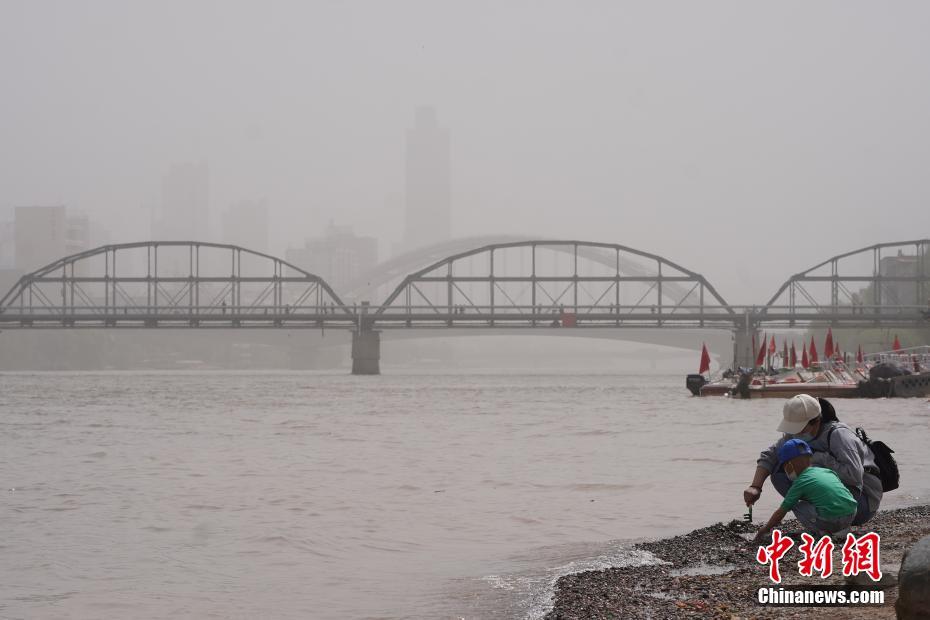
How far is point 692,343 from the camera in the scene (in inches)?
6235

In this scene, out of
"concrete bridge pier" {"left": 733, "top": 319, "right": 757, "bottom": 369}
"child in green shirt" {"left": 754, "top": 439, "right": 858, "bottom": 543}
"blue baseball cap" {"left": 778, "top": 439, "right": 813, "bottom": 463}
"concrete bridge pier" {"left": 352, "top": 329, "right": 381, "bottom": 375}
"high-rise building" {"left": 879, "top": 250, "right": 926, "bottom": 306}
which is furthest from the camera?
"high-rise building" {"left": 879, "top": 250, "right": 926, "bottom": 306}

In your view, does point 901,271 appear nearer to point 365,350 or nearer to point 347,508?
point 365,350

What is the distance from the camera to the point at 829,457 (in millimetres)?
10688

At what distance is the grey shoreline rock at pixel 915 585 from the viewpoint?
8.45 meters

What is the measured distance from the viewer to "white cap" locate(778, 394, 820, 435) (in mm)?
10633

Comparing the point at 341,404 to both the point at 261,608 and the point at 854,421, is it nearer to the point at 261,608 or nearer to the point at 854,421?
the point at 854,421

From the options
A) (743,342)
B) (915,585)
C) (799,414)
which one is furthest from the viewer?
(743,342)

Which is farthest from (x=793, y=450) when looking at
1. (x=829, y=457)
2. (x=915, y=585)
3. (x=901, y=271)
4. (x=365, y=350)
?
(x=901, y=271)

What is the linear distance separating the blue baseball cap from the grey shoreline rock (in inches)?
81.8

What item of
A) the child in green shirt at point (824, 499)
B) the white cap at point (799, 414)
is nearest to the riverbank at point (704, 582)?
the child in green shirt at point (824, 499)

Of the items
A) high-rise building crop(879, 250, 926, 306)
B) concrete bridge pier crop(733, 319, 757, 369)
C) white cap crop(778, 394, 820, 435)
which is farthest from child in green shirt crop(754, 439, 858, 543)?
high-rise building crop(879, 250, 926, 306)

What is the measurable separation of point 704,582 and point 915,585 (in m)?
3.92

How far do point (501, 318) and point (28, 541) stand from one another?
119954 millimetres

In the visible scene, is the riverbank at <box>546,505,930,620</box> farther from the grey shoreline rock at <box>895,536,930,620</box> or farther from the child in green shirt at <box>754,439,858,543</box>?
the grey shoreline rock at <box>895,536,930,620</box>
